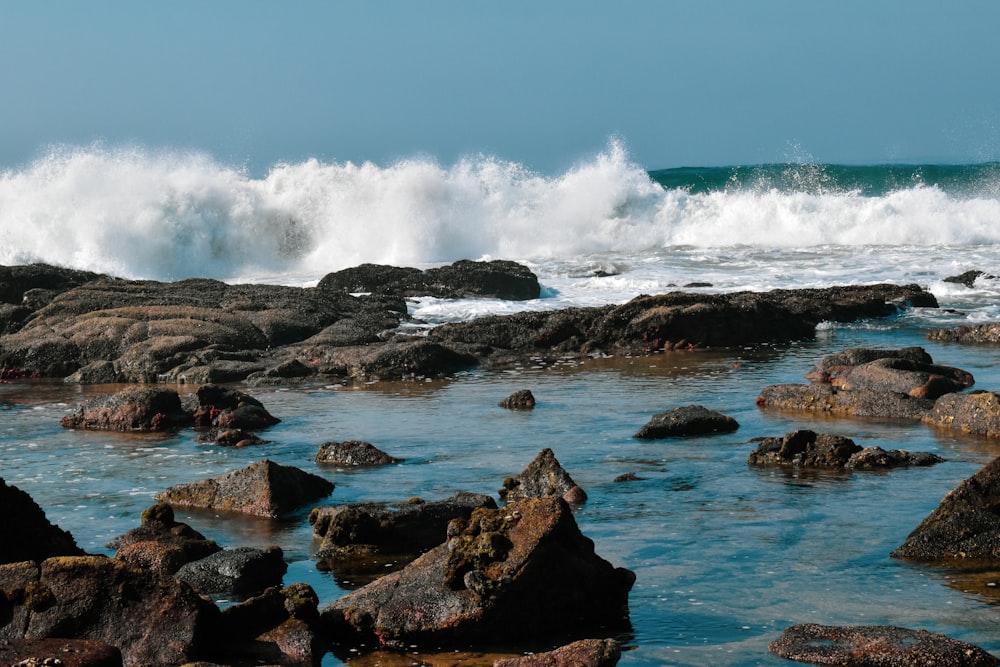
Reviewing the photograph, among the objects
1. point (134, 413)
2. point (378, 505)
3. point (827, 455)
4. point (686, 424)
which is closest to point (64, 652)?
point (378, 505)

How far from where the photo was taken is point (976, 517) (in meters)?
8.04

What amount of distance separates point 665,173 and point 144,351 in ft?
152

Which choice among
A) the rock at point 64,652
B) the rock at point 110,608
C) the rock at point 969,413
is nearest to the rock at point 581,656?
the rock at point 110,608

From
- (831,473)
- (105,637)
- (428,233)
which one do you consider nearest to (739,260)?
(428,233)

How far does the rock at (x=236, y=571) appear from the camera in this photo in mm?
7734

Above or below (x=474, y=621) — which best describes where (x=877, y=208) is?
above

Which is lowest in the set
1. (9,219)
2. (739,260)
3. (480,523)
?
(480,523)

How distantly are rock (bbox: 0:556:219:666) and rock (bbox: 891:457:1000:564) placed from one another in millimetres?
4413

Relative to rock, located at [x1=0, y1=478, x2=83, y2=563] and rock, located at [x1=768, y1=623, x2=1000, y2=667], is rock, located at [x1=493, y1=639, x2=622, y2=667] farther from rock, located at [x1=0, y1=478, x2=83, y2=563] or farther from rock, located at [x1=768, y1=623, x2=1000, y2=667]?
rock, located at [x1=0, y1=478, x2=83, y2=563]

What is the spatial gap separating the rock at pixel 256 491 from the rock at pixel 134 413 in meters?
4.02

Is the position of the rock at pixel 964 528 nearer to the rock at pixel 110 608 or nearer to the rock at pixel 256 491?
the rock at pixel 110 608

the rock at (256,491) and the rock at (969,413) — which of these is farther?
the rock at (969,413)

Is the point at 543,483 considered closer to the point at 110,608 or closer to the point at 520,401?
the point at 110,608

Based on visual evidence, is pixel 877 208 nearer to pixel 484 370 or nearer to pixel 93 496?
pixel 484 370
